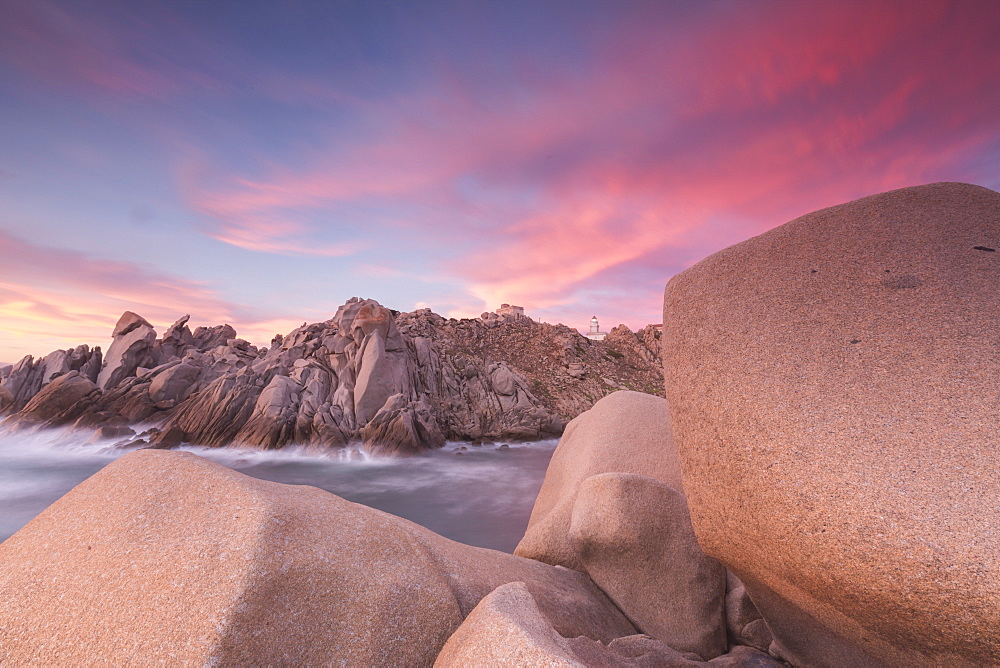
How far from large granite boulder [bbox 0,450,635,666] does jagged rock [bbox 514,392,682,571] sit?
1666 millimetres

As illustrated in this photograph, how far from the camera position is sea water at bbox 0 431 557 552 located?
18.2m

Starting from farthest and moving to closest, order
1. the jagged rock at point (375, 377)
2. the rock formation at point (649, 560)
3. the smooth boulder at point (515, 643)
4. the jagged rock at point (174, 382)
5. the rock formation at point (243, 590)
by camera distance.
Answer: the jagged rock at point (174, 382) < the jagged rock at point (375, 377) < the rock formation at point (649, 560) < the rock formation at point (243, 590) < the smooth boulder at point (515, 643)

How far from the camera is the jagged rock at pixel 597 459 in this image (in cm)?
516

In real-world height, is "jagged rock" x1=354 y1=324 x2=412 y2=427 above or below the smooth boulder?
above

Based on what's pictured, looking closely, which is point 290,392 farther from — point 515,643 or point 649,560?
point 515,643

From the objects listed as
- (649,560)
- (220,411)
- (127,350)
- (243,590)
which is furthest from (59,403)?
(649,560)

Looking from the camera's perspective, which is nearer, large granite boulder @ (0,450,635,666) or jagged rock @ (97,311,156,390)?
large granite boulder @ (0,450,635,666)

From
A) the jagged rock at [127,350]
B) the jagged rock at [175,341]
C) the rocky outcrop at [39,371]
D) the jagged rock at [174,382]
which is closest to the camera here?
the jagged rock at [174,382]

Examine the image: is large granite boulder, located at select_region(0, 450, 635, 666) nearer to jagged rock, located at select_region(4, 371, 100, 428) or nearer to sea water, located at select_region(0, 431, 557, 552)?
sea water, located at select_region(0, 431, 557, 552)

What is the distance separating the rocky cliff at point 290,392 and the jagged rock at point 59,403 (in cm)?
7

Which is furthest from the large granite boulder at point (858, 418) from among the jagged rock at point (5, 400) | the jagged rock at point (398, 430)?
the jagged rock at point (5, 400)

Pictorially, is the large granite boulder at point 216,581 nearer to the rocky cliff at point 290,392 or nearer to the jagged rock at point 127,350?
the rocky cliff at point 290,392

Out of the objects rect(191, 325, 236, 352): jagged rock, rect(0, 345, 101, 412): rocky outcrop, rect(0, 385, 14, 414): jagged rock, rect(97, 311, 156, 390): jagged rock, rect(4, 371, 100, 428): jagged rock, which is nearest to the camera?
rect(4, 371, 100, 428): jagged rock

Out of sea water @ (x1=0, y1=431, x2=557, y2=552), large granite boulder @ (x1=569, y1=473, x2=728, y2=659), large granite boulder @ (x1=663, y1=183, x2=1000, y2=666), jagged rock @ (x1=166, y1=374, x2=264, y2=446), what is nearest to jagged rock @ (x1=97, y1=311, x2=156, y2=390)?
sea water @ (x1=0, y1=431, x2=557, y2=552)
